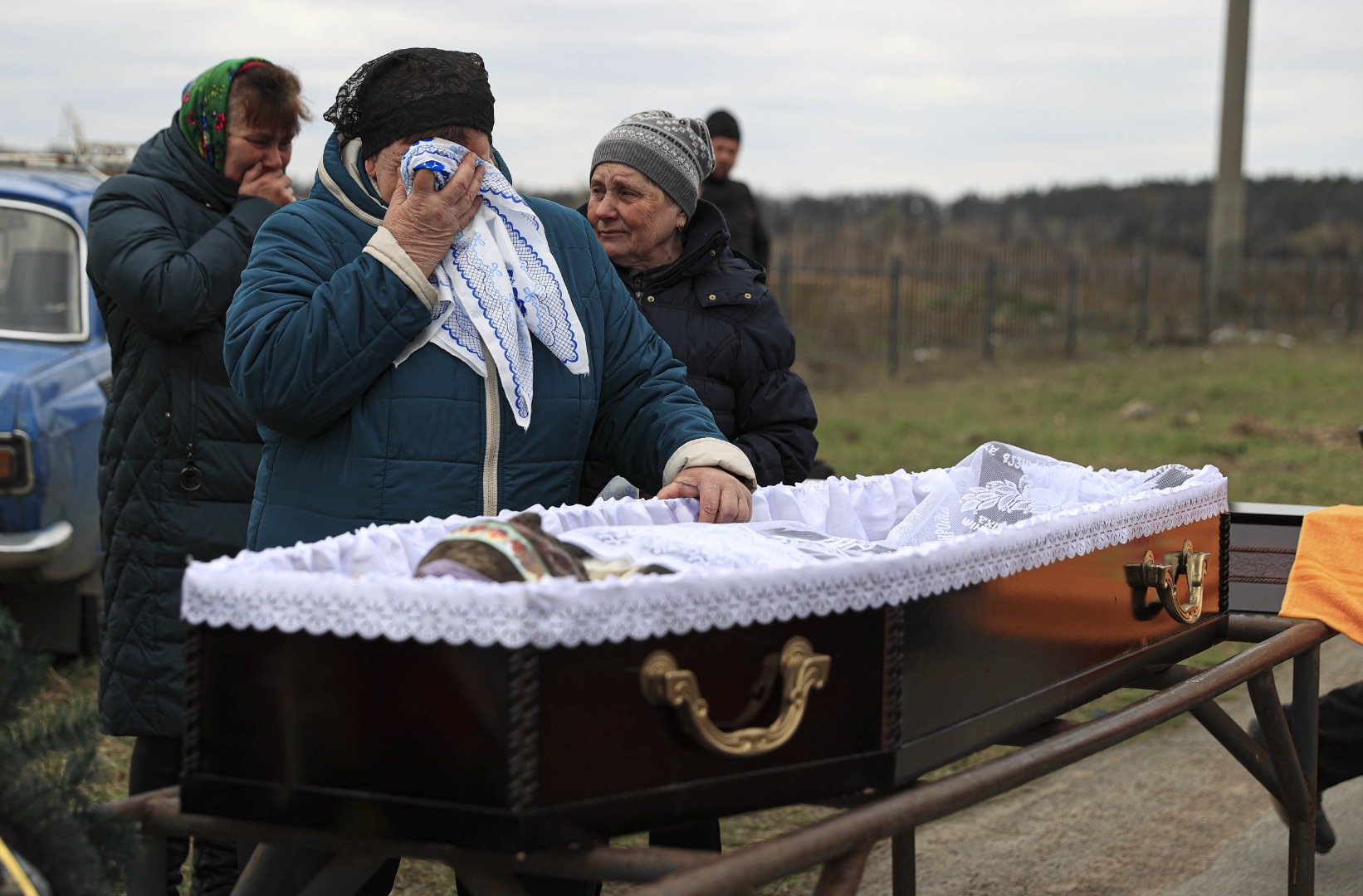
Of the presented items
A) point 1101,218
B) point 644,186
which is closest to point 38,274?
point 644,186

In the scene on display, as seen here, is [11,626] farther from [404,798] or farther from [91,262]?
[91,262]

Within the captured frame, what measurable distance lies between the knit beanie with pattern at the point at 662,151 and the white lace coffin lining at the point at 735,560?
0.74m

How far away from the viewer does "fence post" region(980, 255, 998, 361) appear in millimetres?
18891

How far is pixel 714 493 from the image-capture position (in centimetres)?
236

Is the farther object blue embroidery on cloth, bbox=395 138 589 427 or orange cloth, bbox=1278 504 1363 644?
orange cloth, bbox=1278 504 1363 644

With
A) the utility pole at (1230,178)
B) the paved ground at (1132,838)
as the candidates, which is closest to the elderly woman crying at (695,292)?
the paved ground at (1132,838)

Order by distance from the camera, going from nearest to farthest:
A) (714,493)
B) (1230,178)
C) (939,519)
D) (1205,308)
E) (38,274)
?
(714,493)
(939,519)
(38,274)
(1230,178)
(1205,308)

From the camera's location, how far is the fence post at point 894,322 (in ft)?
55.8

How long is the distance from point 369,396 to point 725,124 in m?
5.39

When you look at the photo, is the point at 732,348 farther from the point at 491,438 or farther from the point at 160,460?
the point at 160,460

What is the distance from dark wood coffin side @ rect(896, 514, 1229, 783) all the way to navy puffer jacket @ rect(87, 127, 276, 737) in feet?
5.72

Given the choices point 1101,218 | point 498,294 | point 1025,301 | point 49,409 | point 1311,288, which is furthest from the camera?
point 1101,218

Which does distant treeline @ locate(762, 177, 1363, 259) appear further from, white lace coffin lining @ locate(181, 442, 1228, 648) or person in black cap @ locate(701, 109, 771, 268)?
white lace coffin lining @ locate(181, 442, 1228, 648)

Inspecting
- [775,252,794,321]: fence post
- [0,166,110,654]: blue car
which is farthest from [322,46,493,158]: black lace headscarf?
[775,252,794,321]: fence post
